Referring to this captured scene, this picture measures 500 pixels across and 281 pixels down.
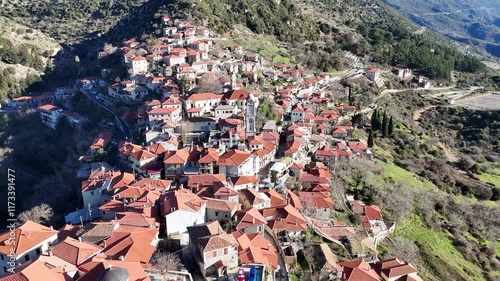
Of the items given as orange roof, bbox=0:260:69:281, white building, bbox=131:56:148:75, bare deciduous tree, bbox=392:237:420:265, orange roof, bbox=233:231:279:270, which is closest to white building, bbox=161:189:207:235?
orange roof, bbox=233:231:279:270

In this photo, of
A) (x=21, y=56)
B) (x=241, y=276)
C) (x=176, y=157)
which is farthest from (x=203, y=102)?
(x=21, y=56)

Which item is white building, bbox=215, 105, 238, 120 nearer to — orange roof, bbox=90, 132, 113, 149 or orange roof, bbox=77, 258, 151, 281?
orange roof, bbox=90, 132, 113, 149

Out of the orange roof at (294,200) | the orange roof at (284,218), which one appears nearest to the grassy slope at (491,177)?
the orange roof at (294,200)

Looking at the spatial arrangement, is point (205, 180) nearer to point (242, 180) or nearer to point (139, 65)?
point (242, 180)

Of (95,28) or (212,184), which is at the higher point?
(95,28)

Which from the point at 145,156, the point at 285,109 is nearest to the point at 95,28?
the point at 285,109

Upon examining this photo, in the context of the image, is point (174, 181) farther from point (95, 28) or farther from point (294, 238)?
point (95, 28)

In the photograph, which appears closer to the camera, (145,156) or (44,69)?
(145,156)
